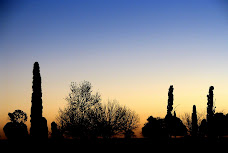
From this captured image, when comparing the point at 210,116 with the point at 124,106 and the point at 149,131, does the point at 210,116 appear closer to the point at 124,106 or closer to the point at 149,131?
the point at 124,106

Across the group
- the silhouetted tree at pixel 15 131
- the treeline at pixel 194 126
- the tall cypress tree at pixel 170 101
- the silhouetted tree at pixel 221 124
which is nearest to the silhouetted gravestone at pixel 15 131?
the silhouetted tree at pixel 15 131

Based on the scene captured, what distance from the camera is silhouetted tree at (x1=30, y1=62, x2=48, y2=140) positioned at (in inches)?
1118

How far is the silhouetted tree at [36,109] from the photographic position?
28391mm

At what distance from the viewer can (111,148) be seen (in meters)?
34.2

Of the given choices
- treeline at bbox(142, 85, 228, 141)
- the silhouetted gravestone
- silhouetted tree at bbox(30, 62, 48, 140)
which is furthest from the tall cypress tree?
silhouetted tree at bbox(30, 62, 48, 140)

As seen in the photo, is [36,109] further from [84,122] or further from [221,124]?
[221,124]

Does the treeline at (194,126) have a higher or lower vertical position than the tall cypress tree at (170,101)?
lower

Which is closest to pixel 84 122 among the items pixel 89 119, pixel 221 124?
pixel 89 119

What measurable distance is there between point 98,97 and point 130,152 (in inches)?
745

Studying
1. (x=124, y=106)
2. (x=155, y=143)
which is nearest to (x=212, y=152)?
(x=155, y=143)

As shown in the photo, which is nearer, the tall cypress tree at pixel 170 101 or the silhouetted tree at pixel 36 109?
the silhouetted tree at pixel 36 109

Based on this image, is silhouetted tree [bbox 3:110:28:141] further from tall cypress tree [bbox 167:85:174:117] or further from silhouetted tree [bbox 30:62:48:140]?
tall cypress tree [bbox 167:85:174:117]

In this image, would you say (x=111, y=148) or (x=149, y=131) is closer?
(x=111, y=148)

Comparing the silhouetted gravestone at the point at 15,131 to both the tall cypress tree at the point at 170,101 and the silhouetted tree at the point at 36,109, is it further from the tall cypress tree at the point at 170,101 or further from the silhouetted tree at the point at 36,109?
the tall cypress tree at the point at 170,101
